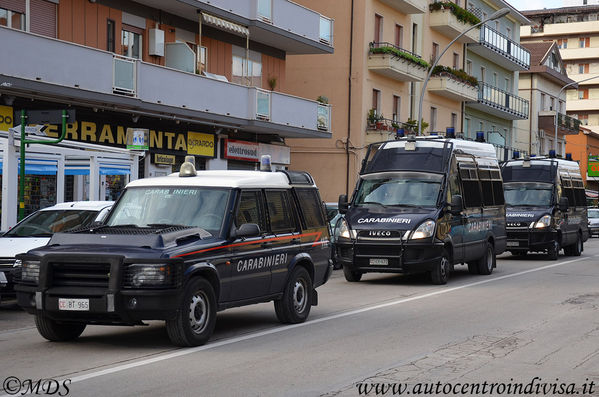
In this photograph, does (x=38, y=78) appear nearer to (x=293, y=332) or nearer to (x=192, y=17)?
(x=192, y=17)

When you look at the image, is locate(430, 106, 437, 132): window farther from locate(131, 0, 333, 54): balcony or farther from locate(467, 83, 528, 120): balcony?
locate(131, 0, 333, 54): balcony

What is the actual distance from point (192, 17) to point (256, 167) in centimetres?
689

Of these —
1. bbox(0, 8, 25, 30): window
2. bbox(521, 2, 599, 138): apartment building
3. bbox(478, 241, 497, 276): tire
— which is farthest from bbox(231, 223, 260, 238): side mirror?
bbox(521, 2, 599, 138): apartment building

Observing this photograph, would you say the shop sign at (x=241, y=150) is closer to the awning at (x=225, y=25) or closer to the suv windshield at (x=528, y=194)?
the awning at (x=225, y=25)

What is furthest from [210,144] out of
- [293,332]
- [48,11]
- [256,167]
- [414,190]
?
[293,332]

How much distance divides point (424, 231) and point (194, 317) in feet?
28.3

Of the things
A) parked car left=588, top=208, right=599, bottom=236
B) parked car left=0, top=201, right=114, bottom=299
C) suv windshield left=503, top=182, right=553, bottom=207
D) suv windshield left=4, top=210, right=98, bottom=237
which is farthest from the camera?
parked car left=588, top=208, right=599, bottom=236

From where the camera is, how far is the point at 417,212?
18109mm

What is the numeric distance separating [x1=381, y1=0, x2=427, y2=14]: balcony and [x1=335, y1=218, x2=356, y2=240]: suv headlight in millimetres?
23539

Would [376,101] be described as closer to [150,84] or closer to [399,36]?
[399,36]

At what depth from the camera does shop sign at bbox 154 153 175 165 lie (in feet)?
89.0

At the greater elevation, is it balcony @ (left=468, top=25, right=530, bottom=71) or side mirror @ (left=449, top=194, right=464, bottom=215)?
balcony @ (left=468, top=25, right=530, bottom=71)

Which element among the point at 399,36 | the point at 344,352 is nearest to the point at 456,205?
the point at 344,352

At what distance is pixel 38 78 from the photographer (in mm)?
20562
